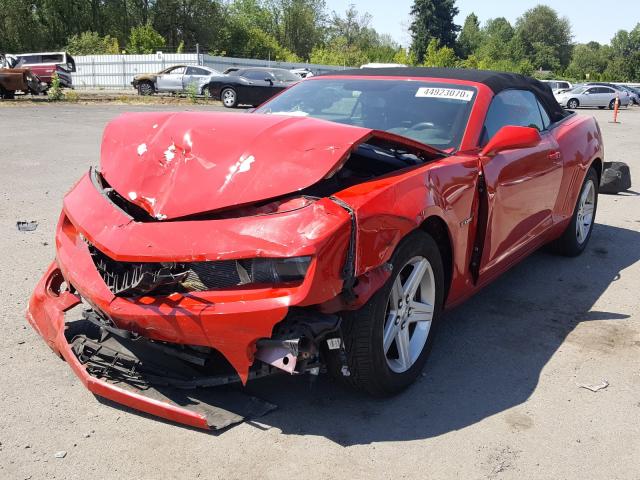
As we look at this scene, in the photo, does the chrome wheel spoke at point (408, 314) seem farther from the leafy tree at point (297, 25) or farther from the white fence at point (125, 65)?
the leafy tree at point (297, 25)

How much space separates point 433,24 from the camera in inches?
2921

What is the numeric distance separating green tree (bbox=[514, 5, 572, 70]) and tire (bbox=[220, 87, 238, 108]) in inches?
3610

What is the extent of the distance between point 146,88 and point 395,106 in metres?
25.1

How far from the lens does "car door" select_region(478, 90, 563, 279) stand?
3.66 metres

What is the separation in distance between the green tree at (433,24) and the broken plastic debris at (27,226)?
72039 millimetres

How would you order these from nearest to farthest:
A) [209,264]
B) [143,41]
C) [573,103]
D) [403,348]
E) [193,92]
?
1. [209,264]
2. [403,348]
3. [193,92]
4. [573,103]
5. [143,41]

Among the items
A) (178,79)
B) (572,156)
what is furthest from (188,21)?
(572,156)

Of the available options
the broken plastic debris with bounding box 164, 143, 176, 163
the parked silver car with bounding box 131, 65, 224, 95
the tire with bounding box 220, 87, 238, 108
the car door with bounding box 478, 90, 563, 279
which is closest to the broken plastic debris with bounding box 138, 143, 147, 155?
the broken plastic debris with bounding box 164, 143, 176, 163

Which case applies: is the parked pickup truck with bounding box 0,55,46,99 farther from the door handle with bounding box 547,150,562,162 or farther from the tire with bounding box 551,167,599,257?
the door handle with bounding box 547,150,562,162

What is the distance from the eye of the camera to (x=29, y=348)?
335 cm

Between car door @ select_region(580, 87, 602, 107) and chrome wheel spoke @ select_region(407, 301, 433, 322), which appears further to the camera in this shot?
car door @ select_region(580, 87, 602, 107)

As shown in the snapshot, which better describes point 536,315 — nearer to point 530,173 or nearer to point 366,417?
point 530,173

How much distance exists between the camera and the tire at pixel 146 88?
2695 cm

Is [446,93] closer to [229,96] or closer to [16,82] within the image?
[229,96]
